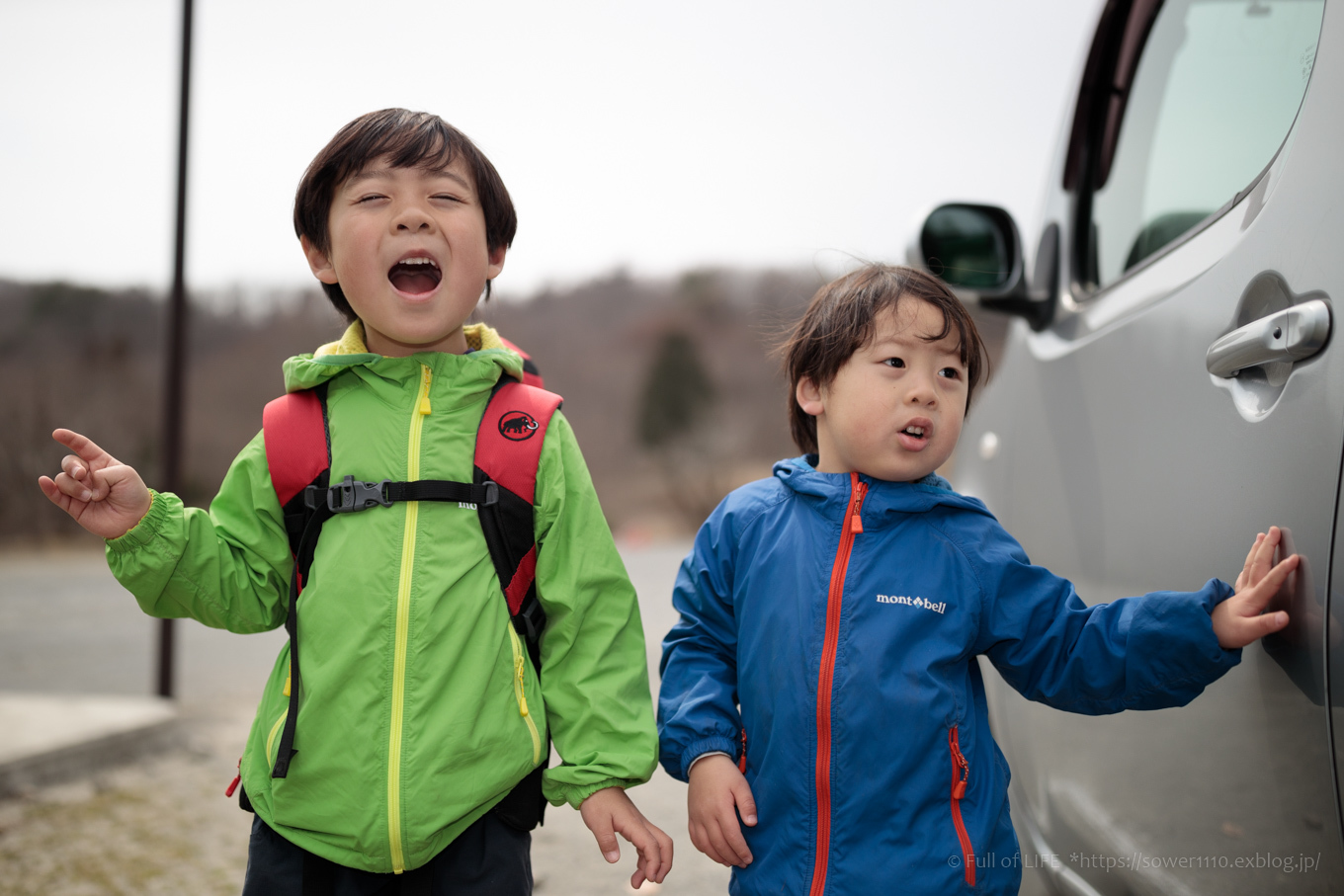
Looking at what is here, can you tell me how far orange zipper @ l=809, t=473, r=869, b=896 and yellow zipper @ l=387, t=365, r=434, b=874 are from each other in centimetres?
57

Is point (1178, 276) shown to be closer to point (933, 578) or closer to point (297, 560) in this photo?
point (933, 578)

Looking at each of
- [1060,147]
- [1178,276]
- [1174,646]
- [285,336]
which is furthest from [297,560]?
[285,336]

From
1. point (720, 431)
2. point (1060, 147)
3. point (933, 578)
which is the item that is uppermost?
point (1060, 147)

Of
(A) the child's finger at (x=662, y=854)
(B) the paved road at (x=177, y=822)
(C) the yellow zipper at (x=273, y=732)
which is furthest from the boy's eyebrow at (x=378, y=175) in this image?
(B) the paved road at (x=177, y=822)

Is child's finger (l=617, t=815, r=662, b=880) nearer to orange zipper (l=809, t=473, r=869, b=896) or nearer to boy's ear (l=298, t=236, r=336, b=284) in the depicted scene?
orange zipper (l=809, t=473, r=869, b=896)

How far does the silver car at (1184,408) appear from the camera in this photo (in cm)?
110

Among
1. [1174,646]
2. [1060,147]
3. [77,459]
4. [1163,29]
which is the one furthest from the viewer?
[1060,147]

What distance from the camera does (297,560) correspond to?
1.51 metres

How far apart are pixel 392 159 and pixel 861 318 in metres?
0.75

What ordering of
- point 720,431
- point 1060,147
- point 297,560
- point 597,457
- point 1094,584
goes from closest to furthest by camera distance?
point 297,560, point 1094,584, point 1060,147, point 720,431, point 597,457

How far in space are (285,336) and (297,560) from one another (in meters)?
25.2

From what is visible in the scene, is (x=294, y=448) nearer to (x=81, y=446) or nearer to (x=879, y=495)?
(x=81, y=446)

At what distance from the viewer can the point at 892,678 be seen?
1376 millimetres

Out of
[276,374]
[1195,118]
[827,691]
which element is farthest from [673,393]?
[827,691]
